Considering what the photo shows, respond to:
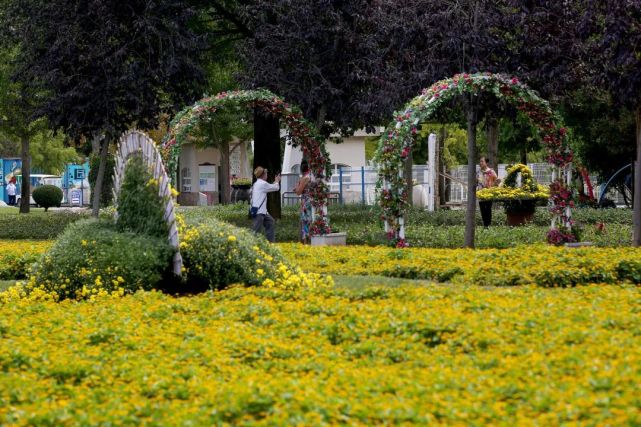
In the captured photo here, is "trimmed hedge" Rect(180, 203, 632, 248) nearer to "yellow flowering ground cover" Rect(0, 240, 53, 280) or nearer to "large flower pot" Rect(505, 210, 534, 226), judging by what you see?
"large flower pot" Rect(505, 210, 534, 226)

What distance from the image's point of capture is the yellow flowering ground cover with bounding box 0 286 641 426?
595 cm

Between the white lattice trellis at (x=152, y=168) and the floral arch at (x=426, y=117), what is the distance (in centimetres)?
461

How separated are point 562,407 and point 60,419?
109 inches

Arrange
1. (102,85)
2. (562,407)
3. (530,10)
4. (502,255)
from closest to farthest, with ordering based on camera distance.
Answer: (562,407) → (502,255) → (530,10) → (102,85)

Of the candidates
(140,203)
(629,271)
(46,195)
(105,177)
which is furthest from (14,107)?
(629,271)

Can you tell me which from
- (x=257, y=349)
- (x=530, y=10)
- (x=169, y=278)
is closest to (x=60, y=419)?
(x=257, y=349)

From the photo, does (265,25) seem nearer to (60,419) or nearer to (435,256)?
(435,256)

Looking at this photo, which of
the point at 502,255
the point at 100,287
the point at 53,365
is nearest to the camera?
the point at 53,365

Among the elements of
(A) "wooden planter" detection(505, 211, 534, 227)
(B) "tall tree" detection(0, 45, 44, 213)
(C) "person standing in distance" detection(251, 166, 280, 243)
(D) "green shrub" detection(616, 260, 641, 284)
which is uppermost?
(B) "tall tree" detection(0, 45, 44, 213)

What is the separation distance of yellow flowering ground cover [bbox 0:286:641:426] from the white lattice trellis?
1766mm

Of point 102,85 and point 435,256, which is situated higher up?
point 102,85

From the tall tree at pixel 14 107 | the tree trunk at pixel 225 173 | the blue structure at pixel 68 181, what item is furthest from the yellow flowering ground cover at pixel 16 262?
the blue structure at pixel 68 181

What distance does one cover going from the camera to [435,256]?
1423 centimetres

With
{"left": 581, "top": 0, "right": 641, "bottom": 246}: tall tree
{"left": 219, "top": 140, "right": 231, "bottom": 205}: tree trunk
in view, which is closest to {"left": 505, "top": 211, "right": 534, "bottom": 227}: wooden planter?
{"left": 581, "top": 0, "right": 641, "bottom": 246}: tall tree
